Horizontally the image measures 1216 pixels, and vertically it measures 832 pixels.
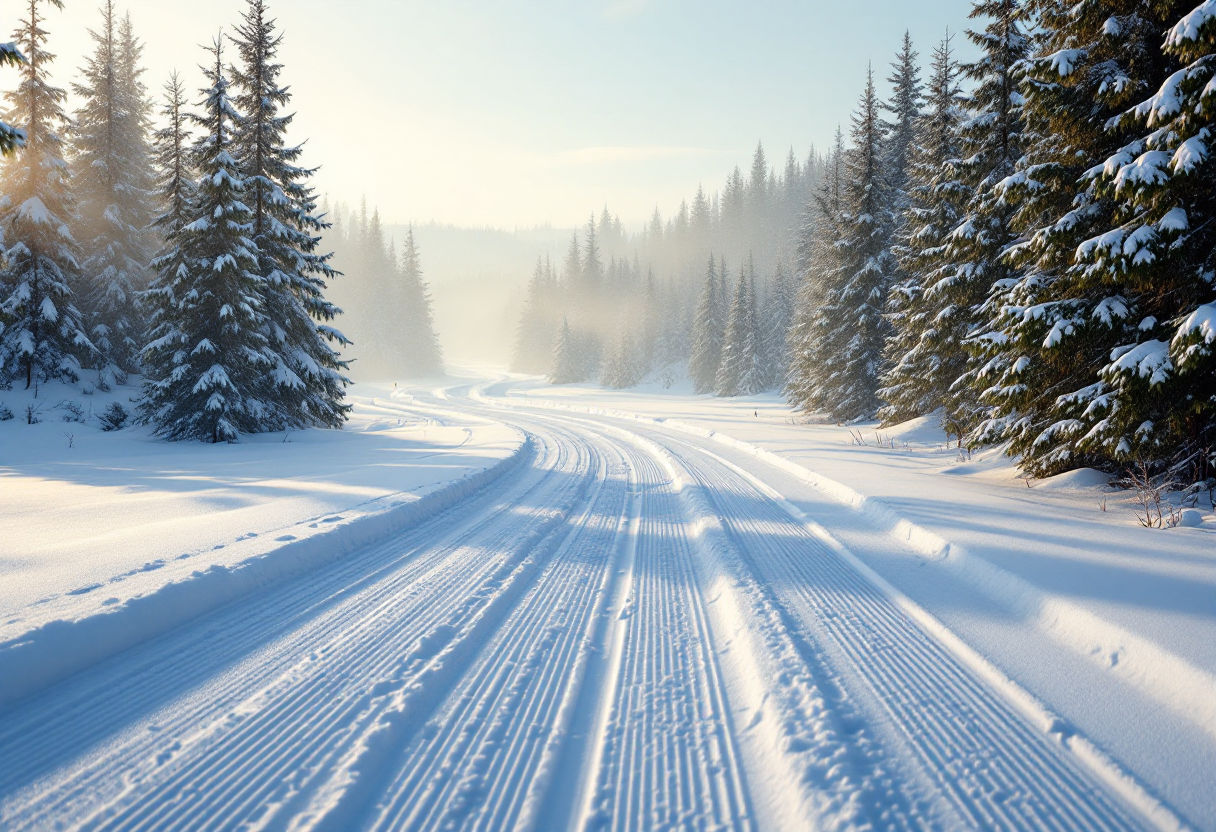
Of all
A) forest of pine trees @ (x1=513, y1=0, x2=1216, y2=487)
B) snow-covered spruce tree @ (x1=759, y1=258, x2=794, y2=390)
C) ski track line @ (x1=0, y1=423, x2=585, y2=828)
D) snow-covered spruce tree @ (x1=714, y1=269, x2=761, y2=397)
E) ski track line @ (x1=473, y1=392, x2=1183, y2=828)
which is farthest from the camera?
snow-covered spruce tree @ (x1=759, y1=258, x2=794, y2=390)

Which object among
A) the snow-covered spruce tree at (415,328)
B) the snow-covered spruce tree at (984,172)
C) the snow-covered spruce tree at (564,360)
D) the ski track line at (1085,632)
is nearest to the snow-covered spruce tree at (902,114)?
the snow-covered spruce tree at (984,172)

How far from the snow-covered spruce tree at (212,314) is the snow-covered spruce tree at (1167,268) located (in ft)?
56.2

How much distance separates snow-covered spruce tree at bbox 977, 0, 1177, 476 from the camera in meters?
7.23

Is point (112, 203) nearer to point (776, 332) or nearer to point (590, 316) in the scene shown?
point (776, 332)

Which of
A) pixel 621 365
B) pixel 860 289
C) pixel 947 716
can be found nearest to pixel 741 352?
pixel 621 365

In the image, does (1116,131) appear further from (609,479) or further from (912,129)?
(912,129)

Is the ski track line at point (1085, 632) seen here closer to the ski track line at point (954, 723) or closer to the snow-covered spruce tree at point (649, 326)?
the ski track line at point (954, 723)

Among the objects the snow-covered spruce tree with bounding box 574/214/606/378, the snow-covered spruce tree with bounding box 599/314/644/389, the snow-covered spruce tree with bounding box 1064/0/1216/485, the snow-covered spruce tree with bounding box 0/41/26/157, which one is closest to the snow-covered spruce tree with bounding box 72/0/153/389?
the snow-covered spruce tree with bounding box 0/41/26/157

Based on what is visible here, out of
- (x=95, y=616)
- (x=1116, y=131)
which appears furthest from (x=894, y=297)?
(x=95, y=616)

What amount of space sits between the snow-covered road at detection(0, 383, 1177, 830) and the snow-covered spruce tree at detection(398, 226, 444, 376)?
63.9 m

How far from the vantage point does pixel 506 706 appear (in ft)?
9.53

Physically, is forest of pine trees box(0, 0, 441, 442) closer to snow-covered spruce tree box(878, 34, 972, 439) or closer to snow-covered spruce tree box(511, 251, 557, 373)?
snow-covered spruce tree box(878, 34, 972, 439)

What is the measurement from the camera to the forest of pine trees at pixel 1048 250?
6289mm

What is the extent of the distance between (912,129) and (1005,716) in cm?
3048
